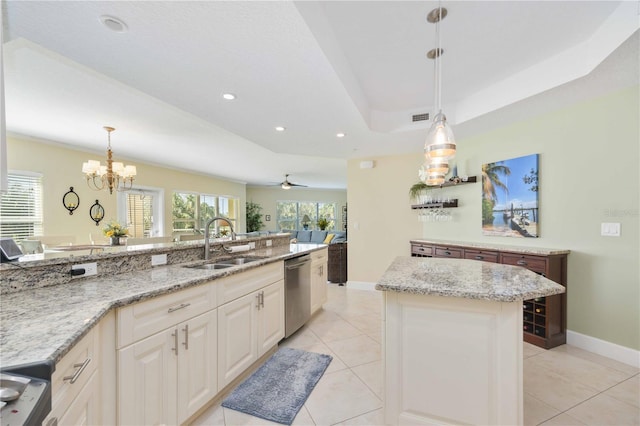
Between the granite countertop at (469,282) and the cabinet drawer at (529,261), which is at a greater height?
the granite countertop at (469,282)

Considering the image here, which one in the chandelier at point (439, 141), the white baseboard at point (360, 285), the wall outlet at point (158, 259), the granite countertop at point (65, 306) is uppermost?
the chandelier at point (439, 141)

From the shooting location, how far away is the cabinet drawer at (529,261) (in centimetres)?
269

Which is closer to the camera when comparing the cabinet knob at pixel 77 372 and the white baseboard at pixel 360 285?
the cabinet knob at pixel 77 372

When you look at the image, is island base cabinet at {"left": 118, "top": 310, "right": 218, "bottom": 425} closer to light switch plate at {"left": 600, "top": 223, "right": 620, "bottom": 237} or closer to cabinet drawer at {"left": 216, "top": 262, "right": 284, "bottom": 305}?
cabinet drawer at {"left": 216, "top": 262, "right": 284, "bottom": 305}

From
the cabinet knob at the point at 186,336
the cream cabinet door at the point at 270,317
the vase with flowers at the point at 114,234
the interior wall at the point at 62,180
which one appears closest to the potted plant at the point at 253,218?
the interior wall at the point at 62,180

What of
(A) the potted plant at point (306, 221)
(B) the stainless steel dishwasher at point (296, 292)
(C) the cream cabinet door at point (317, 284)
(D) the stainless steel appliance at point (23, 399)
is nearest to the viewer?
(D) the stainless steel appliance at point (23, 399)

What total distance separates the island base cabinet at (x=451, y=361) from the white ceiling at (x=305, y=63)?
5.67 feet

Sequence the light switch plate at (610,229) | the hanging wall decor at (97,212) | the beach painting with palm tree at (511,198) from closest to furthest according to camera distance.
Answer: the light switch plate at (610,229) → the beach painting with palm tree at (511,198) → the hanging wall decor at (97,212)

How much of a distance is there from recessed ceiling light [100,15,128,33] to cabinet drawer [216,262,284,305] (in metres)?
1.56

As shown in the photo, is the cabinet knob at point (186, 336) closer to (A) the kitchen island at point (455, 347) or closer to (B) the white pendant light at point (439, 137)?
(A) the kitchen island at point (455, 347)

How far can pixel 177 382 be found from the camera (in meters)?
1.55

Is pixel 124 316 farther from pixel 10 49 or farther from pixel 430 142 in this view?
pixel 10 49

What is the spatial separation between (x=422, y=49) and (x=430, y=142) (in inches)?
35.1

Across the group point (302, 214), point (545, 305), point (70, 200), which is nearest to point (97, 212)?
point (70, 200)
